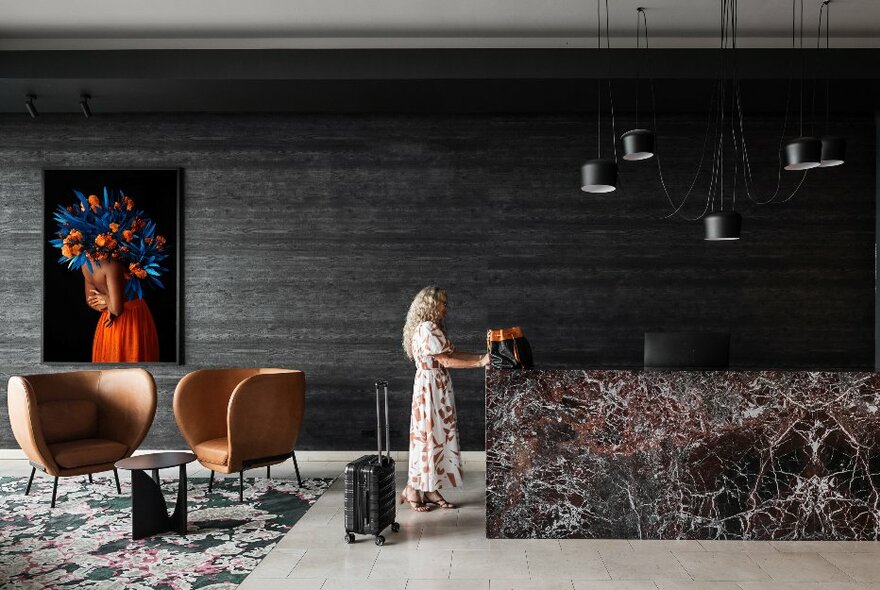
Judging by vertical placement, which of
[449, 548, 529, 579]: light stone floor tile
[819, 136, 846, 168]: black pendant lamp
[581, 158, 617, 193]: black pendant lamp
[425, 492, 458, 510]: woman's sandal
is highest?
[819, 136, 846, 168]: black pendant lamp

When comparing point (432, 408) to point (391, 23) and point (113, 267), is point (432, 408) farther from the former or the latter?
point (113, 267)

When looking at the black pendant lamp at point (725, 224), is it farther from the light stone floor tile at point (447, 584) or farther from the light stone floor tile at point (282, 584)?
the light stone floor tile at point (282, 584)

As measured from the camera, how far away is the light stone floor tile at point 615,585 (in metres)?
3.73

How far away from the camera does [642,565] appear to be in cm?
407

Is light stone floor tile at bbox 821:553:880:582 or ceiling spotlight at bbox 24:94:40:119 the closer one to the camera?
light stone floor tile at bbox 821:553:880:582

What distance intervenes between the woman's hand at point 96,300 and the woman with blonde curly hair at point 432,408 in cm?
340

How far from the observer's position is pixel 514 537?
14.9ft

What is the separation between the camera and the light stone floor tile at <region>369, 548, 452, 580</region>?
392cm

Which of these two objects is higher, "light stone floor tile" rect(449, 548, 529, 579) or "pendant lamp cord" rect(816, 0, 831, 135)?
"pendant lamp cord" rect(816, 0, 831, 135)

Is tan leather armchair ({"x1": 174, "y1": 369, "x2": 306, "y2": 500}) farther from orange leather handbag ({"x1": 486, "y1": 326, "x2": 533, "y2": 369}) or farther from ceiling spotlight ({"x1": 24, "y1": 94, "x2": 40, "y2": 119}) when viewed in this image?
ceiling spotlight ({"x1": 24, "y1": 94, "x2": 40, "y2": 119})

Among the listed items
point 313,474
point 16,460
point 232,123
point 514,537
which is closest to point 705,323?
point 514,537

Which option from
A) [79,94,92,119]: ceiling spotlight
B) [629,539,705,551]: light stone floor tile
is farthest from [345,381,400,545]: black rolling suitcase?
[79,94,92,119]: ceiling spotlight

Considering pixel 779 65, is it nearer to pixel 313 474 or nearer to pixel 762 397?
pixel 762 397

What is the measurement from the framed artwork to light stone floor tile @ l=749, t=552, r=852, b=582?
17.3 ft
